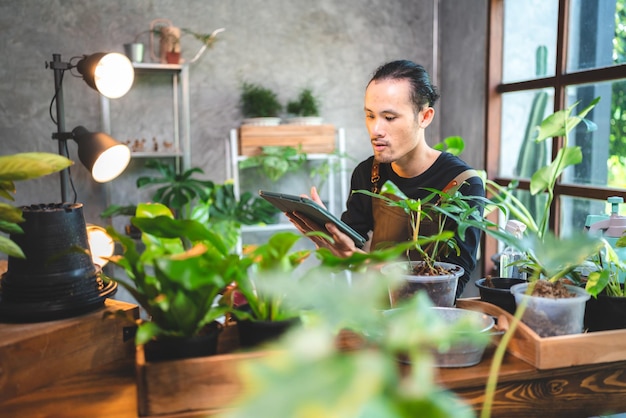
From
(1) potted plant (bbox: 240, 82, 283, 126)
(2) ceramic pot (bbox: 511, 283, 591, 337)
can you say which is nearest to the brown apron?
(2) ceramic pot (bbox: 511, 283, 591, 337)

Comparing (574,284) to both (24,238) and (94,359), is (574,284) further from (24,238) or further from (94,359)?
(24,238)

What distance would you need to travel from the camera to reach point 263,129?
396 cm

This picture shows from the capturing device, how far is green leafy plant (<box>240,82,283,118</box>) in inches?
159

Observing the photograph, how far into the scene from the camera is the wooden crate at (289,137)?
13.0 ft

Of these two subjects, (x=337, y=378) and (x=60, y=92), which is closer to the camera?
(x=337, y=378)

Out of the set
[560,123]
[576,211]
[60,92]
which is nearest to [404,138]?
[560,123]

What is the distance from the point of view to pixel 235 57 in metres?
4.10

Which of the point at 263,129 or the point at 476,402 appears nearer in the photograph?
the point at 476,402

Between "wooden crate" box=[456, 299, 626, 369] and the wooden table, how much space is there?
0.02 meters

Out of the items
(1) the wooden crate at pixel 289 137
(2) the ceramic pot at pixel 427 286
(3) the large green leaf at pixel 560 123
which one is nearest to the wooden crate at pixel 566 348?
(2) the ceramic pot at pixel 427 286

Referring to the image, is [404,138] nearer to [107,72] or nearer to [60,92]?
[107,72]

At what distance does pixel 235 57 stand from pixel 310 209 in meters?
2.73

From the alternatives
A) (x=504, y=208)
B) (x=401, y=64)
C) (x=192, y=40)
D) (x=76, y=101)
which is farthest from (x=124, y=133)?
(x=504, y=208)

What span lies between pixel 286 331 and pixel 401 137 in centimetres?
134
